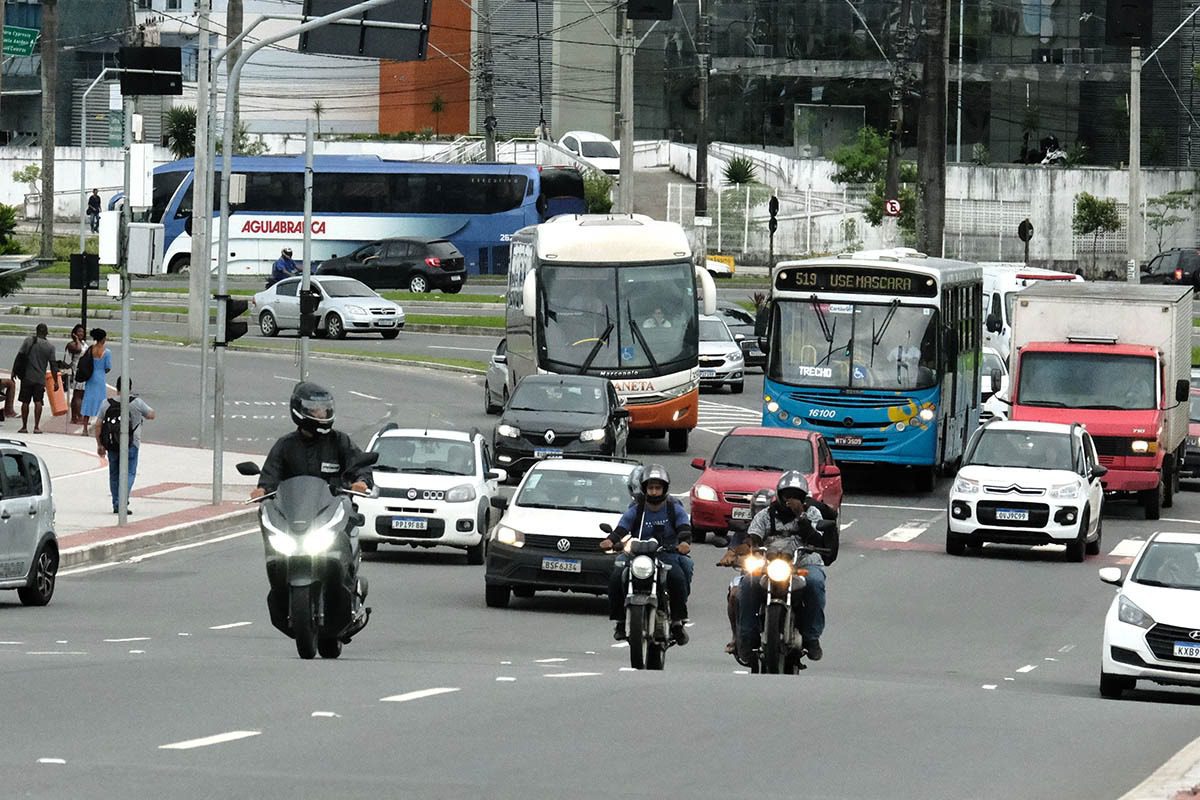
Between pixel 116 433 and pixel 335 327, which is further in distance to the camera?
pixel 335 327

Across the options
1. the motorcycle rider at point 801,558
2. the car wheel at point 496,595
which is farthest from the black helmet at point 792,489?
the car wheel at point 496,595

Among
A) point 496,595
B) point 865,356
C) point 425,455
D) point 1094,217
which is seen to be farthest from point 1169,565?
point 1094,217

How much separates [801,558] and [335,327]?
43329 millimetres

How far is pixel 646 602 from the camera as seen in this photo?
1509 cm

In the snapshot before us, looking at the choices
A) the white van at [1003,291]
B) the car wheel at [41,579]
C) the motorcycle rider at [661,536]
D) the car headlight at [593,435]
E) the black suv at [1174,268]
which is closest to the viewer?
the motorcycle rider at [661,536]

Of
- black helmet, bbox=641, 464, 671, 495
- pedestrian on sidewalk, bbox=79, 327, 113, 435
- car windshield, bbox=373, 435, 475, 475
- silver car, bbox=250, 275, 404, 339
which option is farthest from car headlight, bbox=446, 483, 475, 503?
silver car, bbox=250, 275, 404, 339

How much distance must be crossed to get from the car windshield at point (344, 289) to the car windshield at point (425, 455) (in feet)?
105

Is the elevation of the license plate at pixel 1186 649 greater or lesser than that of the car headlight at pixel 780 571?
lesser

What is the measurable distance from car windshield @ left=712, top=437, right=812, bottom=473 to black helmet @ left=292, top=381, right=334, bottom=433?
14.0 meters

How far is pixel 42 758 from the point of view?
9.84 meters

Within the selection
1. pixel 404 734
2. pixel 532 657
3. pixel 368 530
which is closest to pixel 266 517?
pixel 404 734

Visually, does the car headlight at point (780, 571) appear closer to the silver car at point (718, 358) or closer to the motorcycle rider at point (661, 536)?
the motorcycle rider at point (661, 536)

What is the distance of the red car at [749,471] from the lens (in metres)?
26.4

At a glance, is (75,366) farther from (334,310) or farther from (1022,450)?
(334,310)
